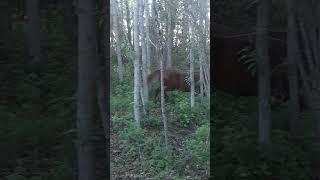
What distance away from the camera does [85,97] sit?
147 inches

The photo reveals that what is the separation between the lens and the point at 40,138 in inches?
147

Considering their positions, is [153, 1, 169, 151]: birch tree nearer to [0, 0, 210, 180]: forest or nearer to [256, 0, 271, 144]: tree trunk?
[0, 0, 210, 180]: forest

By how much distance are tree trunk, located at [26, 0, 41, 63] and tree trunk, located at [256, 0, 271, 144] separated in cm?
168

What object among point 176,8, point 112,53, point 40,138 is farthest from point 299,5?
point 40,138

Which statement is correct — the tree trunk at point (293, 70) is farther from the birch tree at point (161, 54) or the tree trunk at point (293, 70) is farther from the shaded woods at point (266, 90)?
the birch tree at point (161, 54)

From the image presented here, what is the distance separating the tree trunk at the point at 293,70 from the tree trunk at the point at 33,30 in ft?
6.27

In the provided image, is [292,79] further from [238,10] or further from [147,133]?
[147,133]

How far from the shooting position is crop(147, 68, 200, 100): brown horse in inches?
147

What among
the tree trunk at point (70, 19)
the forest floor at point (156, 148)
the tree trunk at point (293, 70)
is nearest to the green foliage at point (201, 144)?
the forest floor at point (156, 148)

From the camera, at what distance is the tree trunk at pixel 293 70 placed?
3.79 m

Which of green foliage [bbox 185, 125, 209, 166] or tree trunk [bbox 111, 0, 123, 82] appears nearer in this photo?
tree trunk [bbox 111, 0, 123, 82]

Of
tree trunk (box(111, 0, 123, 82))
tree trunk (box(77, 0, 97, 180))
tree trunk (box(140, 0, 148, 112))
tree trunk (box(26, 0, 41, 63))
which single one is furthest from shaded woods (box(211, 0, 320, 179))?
tree trunk (box(26, 0, 41, 63))

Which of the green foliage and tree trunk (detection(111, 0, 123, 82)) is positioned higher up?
tree trunk (detection(111, 0, 123, 82))

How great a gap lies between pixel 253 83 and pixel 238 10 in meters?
0.57
